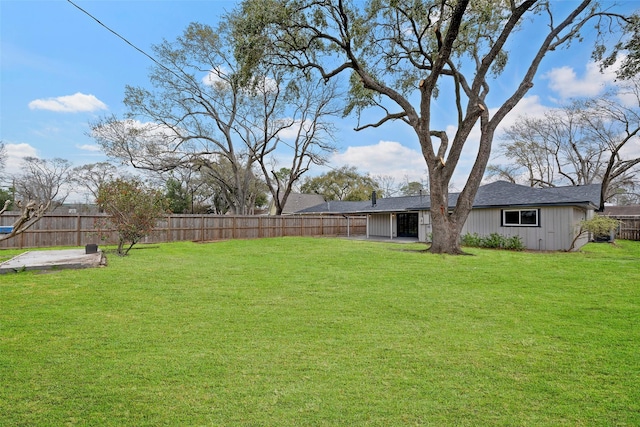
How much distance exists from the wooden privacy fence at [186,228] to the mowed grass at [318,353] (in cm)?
897

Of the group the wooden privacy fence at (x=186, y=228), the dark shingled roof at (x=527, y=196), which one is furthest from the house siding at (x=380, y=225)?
the dark shingled roof at (x=527, y=196)

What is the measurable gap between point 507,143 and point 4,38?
36.3 m

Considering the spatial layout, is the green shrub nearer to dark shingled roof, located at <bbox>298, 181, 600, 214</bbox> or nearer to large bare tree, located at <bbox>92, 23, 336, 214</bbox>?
dark shingled roof, located at <bbox>298, 181, 600, 214</bbox>

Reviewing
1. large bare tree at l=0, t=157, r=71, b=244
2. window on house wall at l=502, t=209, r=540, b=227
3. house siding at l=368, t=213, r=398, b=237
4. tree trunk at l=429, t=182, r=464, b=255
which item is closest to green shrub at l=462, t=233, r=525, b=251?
window on house wall at l=502, t=209, r=540, b=227

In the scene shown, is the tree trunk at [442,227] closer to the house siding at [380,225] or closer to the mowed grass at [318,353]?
the mowed grass at [318,353]

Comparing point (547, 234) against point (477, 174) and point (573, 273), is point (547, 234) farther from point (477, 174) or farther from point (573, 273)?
point (573, 273)

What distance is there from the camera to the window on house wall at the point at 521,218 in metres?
14.7

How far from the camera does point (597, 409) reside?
97.0 inches

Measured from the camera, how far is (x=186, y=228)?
18.5 metres

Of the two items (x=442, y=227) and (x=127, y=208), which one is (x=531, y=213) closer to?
(x=442, y=227)

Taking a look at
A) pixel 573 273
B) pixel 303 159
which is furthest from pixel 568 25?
pixel 303 159

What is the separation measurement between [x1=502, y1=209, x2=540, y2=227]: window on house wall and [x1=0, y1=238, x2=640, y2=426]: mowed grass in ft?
28.8

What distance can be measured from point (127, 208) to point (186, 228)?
6.87 metres

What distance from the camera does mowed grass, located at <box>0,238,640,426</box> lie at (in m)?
2.44
